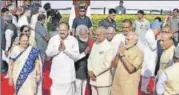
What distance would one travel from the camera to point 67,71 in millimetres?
7488

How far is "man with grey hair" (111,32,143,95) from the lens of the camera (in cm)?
694

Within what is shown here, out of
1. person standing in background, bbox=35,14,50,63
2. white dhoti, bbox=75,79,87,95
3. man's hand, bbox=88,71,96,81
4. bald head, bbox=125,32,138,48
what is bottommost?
white dhoti, bbox=75,79,87,95

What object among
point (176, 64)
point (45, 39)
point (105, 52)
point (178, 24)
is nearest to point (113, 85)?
point (105, 52)

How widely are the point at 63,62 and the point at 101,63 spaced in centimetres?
57

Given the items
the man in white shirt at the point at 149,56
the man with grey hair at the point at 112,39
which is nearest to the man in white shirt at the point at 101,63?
the man with grey hair at the point at 112,39

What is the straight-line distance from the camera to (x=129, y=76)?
7023mm

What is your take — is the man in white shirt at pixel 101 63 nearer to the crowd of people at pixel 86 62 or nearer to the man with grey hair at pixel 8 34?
the crowd of people at pixel 86 62

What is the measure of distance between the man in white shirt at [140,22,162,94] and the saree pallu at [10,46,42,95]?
2.81 meters

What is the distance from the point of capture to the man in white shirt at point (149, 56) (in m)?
9.56

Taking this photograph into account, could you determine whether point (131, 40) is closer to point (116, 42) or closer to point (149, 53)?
point (116, 42)

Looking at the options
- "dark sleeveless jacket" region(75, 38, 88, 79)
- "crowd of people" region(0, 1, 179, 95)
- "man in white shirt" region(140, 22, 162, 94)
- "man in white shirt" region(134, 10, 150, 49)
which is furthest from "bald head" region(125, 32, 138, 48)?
"man in white shirt" region(134, 10, 150, 49)

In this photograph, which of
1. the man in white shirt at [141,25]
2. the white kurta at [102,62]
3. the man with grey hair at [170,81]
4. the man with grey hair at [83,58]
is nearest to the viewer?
the man with grey hair at [170,81]

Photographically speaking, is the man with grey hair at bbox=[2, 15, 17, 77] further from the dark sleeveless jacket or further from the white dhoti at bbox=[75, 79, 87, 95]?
the dark sleeveless jacket

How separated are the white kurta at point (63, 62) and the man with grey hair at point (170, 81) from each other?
197 cm
